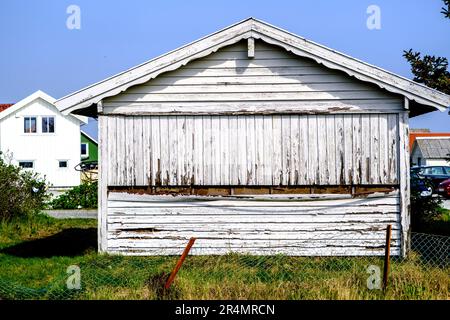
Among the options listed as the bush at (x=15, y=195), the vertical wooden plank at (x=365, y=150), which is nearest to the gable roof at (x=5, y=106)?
the bush at (x=15, y=195)

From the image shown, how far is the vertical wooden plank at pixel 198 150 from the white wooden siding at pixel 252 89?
0.24 meters

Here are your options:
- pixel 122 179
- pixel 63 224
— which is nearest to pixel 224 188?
pixel 122 179

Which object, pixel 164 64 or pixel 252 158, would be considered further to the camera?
pixel 252 158

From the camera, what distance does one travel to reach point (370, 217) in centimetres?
1219

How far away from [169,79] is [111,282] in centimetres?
449

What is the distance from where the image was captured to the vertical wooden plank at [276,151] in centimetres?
1217

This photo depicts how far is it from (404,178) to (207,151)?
3923 millimetres

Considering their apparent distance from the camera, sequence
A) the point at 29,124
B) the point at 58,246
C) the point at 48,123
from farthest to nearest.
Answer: the point at 48,123 < the point at 29,124 < the point at 58,246

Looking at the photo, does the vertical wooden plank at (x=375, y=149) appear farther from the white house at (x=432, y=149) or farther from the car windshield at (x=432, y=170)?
the white house at (x=432, y=149)

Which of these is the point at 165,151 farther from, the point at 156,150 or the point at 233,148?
the point at 233,148

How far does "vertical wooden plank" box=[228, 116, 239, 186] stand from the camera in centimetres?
1218

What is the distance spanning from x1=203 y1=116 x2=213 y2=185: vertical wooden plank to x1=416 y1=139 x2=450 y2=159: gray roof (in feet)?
144

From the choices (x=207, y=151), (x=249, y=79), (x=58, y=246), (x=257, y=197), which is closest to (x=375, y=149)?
(x=257, y=197)

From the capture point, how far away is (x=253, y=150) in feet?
40.0
